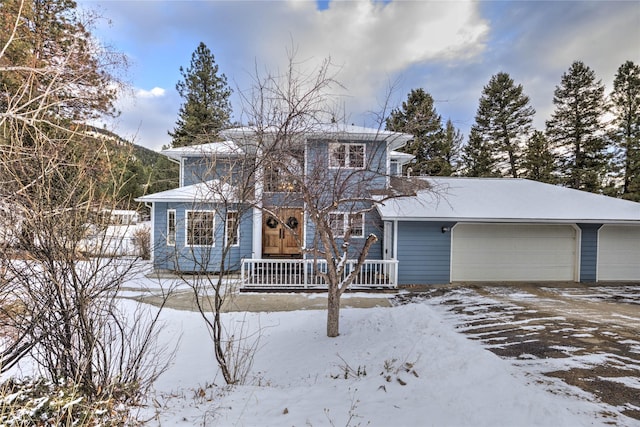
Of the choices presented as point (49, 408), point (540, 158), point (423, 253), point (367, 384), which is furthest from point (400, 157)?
point (49, 408)

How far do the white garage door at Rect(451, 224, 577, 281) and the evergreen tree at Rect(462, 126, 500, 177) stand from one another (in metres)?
14.0

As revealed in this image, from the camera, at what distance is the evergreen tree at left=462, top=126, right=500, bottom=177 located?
892 inches

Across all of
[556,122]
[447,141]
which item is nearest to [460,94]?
[447,141]

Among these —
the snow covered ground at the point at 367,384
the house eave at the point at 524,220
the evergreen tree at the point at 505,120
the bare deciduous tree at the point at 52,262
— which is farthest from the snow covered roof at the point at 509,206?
the evergreen tree at the point at 505,120

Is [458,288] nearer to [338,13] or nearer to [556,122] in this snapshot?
[338,13]

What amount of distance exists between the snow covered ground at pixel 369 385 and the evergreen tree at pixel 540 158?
20.5 meters

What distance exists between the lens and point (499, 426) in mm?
2869

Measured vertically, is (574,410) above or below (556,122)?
below

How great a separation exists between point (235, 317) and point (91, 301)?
3805 millimetres

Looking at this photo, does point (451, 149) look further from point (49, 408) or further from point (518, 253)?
point (49, 408)

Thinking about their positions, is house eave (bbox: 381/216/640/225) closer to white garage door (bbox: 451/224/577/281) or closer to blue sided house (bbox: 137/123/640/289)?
blue sided house (bbox: 137/123/640/289)

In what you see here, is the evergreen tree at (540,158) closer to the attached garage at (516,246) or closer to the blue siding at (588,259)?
the attached garage at (516,246)

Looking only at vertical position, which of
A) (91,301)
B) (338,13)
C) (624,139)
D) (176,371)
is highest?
(338,13)

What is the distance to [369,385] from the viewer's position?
3857 millimetres
